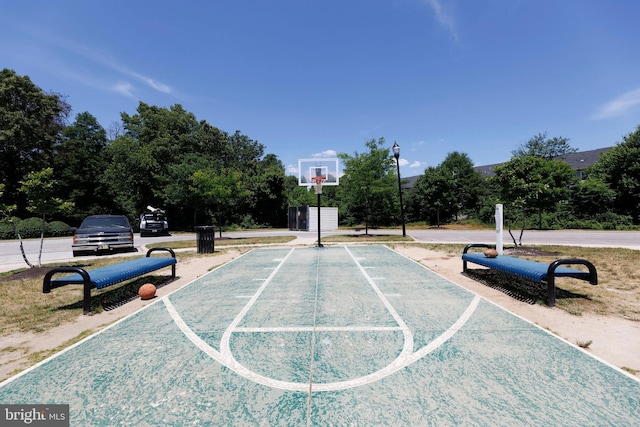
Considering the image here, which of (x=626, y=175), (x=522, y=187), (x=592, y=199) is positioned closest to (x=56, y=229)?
(x=522, y=187)

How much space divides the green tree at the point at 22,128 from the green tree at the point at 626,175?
60495 mm

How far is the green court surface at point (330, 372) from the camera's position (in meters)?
2.36

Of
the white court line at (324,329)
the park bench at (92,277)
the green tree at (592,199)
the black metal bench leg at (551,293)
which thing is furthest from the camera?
the green tree at (592,199)

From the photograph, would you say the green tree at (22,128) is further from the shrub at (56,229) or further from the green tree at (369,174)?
the green tree at (369,174)

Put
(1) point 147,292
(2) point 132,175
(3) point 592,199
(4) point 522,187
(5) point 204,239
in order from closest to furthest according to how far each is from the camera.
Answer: (1) point 147,292 → (4) point 522,187 → (5) point 204,239 → (3) point 592,199 → (2) point 132,175

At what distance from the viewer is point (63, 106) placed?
32656 mm

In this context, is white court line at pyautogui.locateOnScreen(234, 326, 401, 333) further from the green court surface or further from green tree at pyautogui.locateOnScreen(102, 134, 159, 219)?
green tree at pyautogui.locateOnScreen(102, 134, 159, 219)

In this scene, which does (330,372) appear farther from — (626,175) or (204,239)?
(626,175)

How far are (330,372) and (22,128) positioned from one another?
4027 cm

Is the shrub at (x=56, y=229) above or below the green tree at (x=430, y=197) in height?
below

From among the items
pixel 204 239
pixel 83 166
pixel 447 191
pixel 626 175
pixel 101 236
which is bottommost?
pixel 204 239

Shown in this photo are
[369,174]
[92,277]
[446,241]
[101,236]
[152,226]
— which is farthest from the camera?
[152,226]

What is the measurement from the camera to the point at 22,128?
1096 inches

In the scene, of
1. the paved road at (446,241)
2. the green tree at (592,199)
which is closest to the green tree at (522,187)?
the paved road at (446,241)
